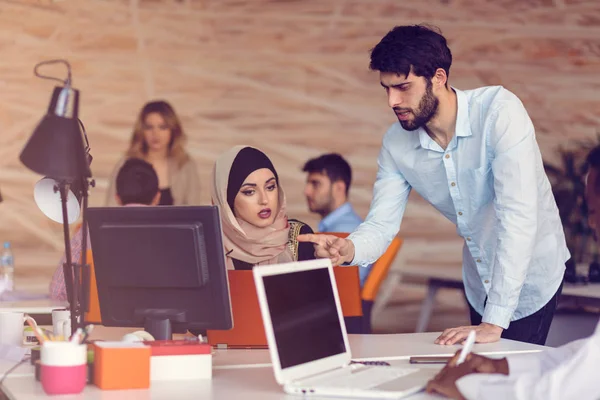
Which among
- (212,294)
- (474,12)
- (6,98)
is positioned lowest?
(212,294)

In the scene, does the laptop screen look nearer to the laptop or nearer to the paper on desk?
the laptop

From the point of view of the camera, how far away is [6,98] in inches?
263

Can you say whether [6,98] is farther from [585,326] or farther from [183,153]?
[585,326]

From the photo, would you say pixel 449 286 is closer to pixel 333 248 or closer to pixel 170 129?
pixel 170 129

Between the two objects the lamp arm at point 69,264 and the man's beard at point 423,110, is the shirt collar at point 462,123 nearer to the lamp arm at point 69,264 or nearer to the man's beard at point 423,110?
the man's beard at point 423,110

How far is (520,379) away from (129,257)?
40.4 inches

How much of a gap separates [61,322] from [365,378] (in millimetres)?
973

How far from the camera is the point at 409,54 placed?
8.78 feet

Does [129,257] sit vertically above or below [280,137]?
below

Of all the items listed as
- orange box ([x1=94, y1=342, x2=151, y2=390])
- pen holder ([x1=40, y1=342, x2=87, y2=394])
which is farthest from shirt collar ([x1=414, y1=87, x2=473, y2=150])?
pen holder ([x1=40, y1=342, x2=87, y2=394])

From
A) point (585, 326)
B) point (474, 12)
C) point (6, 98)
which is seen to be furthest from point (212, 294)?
point (474, 12)

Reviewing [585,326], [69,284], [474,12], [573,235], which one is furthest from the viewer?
[474,12]

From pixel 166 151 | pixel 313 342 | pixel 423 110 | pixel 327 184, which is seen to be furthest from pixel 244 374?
pixel 166 151

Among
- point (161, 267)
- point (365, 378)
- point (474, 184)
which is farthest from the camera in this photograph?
point (474, 184)
